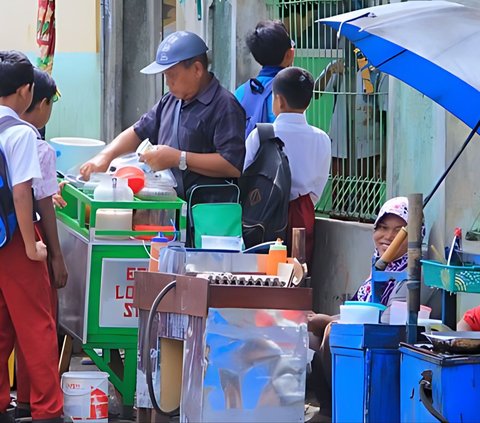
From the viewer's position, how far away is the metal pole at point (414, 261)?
18.0 ft

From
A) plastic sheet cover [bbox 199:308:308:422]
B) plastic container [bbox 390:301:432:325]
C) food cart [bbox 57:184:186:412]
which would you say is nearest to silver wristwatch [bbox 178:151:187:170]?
food cart [bbox 57:184:186:412]

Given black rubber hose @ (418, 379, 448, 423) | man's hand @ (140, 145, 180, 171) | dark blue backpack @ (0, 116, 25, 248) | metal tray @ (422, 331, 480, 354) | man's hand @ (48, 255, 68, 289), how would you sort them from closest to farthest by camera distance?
black rubber hose @ (418, 379, 448, 423), metal tray @ (422, 331, 480, 354), dark blue backpack @ (0, 116, 25, 248), man's hand @ (48, 255, 68, 289), man's hand @ (140, 145, 180, 171)

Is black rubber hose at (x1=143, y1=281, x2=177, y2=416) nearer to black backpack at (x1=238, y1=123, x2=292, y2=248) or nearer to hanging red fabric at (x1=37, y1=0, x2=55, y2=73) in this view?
black backpack at (x1=238, y1=123, x2=292, y2=248)

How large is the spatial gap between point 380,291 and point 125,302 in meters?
1.40

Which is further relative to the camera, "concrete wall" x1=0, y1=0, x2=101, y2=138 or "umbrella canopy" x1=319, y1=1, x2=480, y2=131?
"concrete wall" x1=0, y1=0, x2=101, y2=138

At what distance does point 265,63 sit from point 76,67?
7533 mm

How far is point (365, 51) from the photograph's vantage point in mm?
6164

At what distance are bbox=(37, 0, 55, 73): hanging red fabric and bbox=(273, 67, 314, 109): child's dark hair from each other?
5332 mm

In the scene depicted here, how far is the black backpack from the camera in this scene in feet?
24.4

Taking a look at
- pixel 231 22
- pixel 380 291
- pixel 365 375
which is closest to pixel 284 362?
pixel 365 375

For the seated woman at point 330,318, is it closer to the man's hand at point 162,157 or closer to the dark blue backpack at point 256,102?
the man's hand at point 162,157

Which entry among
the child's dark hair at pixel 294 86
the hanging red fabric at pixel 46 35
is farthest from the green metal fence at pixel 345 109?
the hanging red fabric at pixel 46 35

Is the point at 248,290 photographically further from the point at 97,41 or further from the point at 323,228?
the point at 97,41

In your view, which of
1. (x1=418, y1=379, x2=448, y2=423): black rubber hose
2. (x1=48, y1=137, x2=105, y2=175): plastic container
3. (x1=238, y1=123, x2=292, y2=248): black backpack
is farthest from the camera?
(x1=48, y1=137, x2=105, y2=175): plastic container
